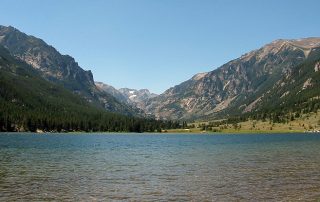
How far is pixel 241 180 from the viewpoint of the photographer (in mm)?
51094

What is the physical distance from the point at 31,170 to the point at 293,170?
123ft

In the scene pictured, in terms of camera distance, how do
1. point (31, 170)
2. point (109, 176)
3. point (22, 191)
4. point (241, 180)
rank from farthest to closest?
point (31, 170), point (109, 176), point (241, 180), point (22, 191)

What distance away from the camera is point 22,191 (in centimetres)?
4212

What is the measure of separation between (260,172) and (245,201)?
22439mm

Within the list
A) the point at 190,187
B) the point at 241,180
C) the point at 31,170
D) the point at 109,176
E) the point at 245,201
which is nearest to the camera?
the point at 245,201

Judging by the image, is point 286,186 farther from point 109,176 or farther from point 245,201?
point 109,176

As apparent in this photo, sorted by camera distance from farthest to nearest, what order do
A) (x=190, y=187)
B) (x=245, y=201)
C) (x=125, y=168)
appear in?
(x=125, y=168)
(x=190, y=187)
(x=245, y=201)

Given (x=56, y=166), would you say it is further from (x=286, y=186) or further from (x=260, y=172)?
(x=286, y=186)

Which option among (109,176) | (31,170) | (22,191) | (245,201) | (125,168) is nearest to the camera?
(245,201)

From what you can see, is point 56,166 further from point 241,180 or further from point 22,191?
point 241,180

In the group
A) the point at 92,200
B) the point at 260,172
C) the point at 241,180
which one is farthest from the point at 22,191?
the point at 260,172

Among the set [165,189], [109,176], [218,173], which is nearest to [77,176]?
[109,176]

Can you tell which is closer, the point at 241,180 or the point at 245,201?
the point at 245,201

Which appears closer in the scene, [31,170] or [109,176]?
[109,176]
